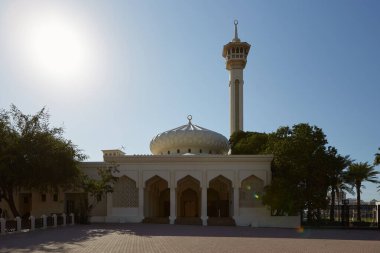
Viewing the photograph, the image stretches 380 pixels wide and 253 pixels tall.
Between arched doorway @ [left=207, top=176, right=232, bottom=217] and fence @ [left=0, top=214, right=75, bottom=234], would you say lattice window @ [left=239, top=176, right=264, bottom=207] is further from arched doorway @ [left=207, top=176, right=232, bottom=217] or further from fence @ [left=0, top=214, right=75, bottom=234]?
fence @ [left=0, top=214, right=75, bottom=234]

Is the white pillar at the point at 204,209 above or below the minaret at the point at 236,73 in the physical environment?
below

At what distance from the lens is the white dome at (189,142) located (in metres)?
41.8

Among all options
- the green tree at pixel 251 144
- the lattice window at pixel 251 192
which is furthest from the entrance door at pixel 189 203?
the lattice window at pixel 251 192

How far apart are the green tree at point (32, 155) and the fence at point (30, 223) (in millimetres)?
2564

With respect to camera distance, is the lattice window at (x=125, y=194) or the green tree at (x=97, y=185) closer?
the green tree at (x=97, y=185)

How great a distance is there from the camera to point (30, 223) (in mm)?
25656

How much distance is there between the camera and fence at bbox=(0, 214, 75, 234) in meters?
23.5

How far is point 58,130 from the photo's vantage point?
A: 31062mm

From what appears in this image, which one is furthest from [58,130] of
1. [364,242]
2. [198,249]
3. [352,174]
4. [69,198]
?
[352,174]

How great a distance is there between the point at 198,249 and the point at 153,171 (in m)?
18.3

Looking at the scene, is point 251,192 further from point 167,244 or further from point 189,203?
point 167,244

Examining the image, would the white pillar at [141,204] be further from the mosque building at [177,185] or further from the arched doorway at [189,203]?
the arched doorway at [189,203]

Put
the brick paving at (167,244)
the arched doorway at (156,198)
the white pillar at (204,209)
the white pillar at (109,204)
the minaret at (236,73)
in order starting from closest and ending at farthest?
the brick paving at (167,244) < the white pillar at (204,209) < the white pillar at (109,204) < the arched doorway at (156,198) < the minaret at (236,73)

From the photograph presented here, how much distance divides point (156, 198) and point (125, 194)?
6.54 m
